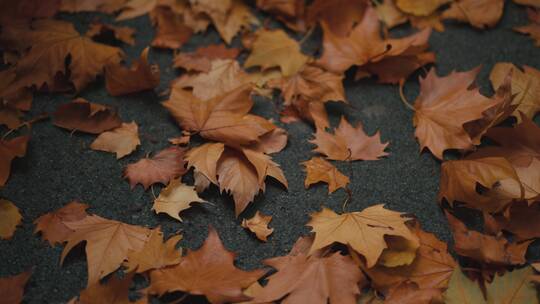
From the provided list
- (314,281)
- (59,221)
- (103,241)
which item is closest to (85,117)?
(59,221)

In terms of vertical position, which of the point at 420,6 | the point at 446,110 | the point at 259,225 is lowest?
the point at 259,225

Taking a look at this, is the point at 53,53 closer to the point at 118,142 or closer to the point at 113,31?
the point at 113,31

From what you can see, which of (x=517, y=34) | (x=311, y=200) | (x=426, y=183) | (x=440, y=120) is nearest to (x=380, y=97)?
(x=440, y=120)

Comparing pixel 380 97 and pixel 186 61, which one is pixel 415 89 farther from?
pixel 186 61

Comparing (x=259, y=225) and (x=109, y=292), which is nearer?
(x=109, y=292)

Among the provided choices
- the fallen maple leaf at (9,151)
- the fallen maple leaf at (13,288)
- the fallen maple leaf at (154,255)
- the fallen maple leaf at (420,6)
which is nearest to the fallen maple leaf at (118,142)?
the fallen maple leaf at (9,151)

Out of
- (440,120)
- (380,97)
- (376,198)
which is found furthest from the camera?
(380,97)

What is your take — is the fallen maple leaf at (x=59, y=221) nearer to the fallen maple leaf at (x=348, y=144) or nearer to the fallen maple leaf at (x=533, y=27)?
the fallen maple leaf at (x=348, y=144)
